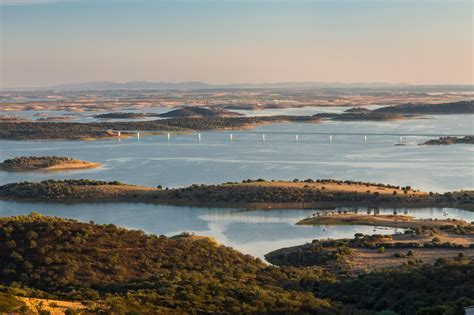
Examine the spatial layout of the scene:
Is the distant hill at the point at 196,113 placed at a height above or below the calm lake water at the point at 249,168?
above

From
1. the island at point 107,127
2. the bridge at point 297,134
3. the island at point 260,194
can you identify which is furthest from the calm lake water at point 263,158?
the island at point 107,127

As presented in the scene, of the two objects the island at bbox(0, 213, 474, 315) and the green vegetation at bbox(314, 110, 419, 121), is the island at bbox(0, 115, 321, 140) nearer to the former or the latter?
the green vegetation at bbox(314, 110, 419, 121)

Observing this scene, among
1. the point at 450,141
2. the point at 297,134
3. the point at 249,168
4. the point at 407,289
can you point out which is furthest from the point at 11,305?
the point at 297,134

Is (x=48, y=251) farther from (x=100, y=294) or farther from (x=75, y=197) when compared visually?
(x=75, y=197)

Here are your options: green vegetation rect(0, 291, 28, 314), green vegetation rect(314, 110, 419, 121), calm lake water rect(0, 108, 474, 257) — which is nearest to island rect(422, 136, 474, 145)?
calm lake water rect(0, 108, 474, 257)

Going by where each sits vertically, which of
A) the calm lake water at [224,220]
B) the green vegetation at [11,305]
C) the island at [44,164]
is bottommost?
the calm lake water at [224,220]

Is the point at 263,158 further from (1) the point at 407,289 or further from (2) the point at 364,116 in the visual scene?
(2) the point at 364,116

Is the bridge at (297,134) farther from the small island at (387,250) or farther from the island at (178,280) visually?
the island at (178,280)
